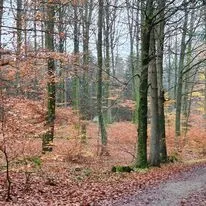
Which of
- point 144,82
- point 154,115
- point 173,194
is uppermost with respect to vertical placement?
point 144,82

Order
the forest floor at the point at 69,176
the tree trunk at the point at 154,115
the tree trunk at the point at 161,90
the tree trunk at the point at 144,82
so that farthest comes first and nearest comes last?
1. the tree trunk at the point at 161,90
2. the tree trunk at the point at 154,115
3. the tree trunk at the point at 144,82
4. the forest floor at the point at 69,176

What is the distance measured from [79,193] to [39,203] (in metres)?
1.71

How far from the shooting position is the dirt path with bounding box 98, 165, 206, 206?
1042 cm

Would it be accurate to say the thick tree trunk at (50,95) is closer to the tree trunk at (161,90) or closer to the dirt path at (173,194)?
the tree trunk at (161,90)

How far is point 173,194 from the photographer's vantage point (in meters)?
11.5

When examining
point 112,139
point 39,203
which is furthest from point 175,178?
point 112,139

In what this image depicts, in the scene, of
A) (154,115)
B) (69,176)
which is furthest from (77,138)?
(69,176)

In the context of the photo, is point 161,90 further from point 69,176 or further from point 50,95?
point 69,176

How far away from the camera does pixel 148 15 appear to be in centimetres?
1712

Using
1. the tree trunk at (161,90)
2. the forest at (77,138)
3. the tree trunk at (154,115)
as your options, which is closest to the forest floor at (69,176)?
the forest at (77,138)

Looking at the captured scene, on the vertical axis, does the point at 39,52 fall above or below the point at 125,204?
above

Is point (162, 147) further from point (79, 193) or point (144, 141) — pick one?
point (79, 193)

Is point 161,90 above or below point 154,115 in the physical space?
above

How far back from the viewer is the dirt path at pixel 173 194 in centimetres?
1042
